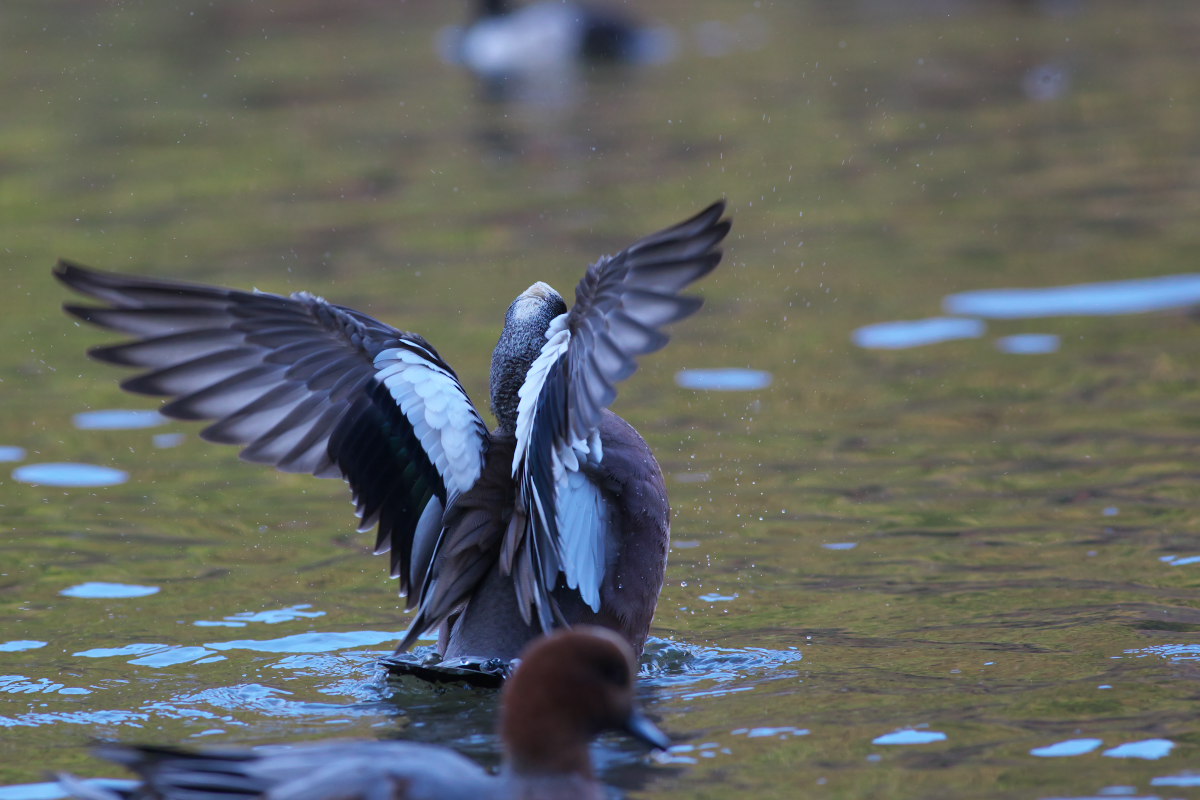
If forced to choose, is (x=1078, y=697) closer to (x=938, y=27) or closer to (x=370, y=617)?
(x=370, y=617)

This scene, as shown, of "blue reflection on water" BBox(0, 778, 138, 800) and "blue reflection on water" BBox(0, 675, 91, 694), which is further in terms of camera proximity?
"blue reflection on water" BBox(0, 675, 91, 694)

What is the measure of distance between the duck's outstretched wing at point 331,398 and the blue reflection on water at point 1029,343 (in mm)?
4508

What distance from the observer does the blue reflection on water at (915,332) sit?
373 inches

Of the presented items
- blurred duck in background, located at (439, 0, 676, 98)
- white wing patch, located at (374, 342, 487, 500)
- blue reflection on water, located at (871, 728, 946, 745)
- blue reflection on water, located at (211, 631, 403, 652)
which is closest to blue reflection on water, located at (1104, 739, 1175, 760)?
blue reflection on water, located at (871, 728, 946, 745)

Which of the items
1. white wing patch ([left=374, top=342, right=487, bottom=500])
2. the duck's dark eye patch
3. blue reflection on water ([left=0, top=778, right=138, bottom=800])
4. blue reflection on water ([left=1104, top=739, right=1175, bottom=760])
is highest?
white wing patch ([left=374, top=342, right=487, bottom=500])

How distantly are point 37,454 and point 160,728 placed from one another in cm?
343

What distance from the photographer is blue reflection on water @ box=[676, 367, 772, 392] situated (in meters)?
8.92

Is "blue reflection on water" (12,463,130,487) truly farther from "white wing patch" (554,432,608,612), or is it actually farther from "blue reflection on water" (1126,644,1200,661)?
"blue reflection on water" (1126,644,1200,661)

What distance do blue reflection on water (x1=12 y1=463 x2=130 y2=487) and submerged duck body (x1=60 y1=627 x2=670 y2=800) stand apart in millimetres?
3911

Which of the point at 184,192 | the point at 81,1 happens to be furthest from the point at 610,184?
the point at 81,1

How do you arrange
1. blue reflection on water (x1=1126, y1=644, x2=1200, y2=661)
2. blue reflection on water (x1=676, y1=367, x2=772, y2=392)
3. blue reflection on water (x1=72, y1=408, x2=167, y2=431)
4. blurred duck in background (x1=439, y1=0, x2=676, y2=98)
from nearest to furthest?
blue reflection on water (x1=1126, y1=644, x2=1200, y2=661)
blue reflection on water (x1=72, y1=408, x2=167, y2=431)
blue reflection on water (x1=676, y1=367, x2=772, y2=392)
blurred duck in background (x1=439, y1=0, x2=676, y2=98)

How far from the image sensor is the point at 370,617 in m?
6.29

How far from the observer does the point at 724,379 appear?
905cm

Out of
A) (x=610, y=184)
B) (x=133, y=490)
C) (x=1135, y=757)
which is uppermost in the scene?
(x=610, y=184)
